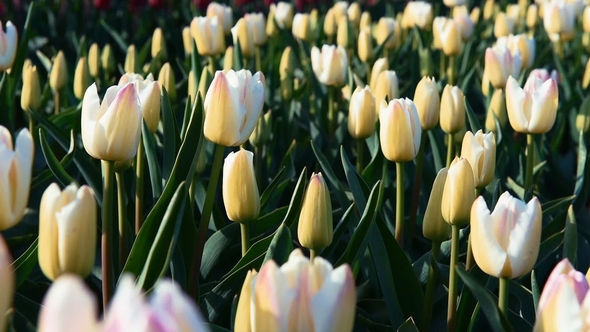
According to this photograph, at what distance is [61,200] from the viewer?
32.1 inches

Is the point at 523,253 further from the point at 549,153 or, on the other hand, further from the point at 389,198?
the point at 549,153

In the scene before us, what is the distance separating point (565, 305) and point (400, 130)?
2.13 feet

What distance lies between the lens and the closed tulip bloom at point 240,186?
3.57 feet

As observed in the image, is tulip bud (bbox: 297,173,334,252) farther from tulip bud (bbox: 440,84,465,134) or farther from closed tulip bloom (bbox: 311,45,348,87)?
closed tulip bloom (bbox: 311,45,348,87)

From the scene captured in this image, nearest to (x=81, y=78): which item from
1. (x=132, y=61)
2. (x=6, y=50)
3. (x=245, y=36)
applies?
(x=132, y=61)

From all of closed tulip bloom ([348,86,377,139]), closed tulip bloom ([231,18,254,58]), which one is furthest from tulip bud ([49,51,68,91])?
closed tulip bloom ([348,86,377,139])

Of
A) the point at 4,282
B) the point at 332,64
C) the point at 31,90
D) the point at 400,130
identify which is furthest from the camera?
the point at 332,64

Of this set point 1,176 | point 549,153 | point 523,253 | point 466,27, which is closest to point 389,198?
point 549,153

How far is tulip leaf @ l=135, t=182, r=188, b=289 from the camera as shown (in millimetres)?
908

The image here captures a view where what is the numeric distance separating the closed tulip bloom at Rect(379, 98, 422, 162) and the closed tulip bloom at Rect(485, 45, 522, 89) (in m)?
0.82

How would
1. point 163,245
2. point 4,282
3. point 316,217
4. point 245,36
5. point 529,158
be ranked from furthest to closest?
1. point 245,36
2. point 529,158
3. point 316,217
4. point 163,245
5. point 4,282

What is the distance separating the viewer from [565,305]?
677 mm

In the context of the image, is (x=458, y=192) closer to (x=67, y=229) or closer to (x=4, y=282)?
(x=67, y=229)

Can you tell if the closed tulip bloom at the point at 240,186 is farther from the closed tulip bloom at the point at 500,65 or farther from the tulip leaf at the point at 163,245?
the closed tulip bloom at the point at 500,65
